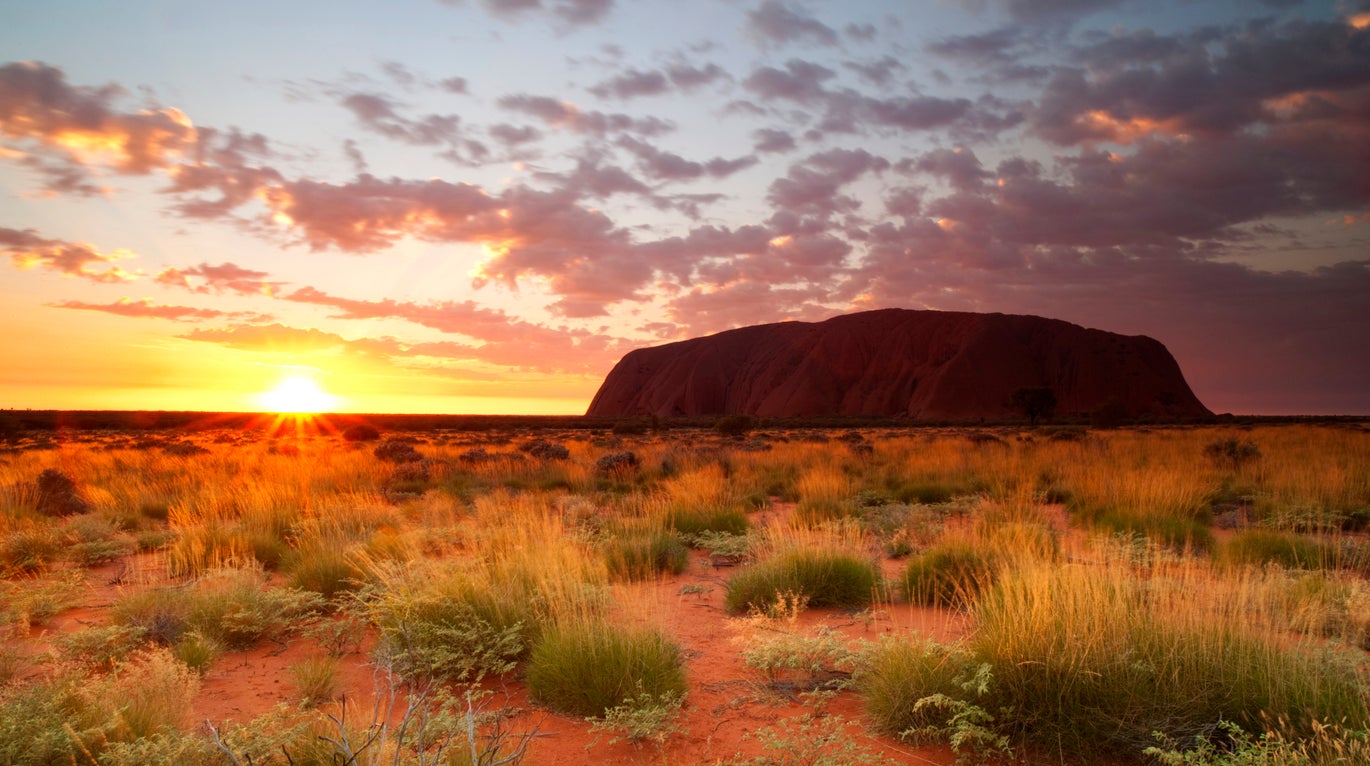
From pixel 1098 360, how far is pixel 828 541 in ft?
346

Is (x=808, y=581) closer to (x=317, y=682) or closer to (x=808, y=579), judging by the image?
(x=808, y=579)

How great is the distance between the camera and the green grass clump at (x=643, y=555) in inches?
290

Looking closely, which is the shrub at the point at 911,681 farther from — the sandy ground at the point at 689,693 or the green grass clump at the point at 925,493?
the green grass clump at the point at 925,493

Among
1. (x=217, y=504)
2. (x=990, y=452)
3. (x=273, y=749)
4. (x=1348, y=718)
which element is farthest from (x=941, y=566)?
(x=990, y=452)

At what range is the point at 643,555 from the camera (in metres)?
7.77

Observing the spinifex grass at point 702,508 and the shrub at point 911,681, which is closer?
the shrub at point 911,681

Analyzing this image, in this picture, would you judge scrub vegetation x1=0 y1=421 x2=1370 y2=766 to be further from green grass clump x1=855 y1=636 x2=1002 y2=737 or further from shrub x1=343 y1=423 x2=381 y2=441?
shrub x1=343 y1=423 x2=381 y2=441

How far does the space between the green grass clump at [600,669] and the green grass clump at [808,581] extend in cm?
190

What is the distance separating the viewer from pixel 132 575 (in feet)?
24.0

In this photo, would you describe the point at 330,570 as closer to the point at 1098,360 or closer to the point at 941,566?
the point at 941,566

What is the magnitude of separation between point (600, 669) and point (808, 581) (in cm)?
274

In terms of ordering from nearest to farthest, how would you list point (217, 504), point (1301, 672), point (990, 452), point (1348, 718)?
point (1348, 718)
point (1301, 672)
point (217, 504)
point (990, 452)

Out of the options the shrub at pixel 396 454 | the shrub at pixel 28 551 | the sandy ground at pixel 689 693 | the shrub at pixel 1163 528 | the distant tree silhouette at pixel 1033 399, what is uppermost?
the distant tree silhouette at pixel 1033 399

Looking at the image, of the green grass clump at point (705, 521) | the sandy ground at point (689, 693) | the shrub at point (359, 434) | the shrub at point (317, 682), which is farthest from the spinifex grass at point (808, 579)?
the shrub at point (359, 434)
